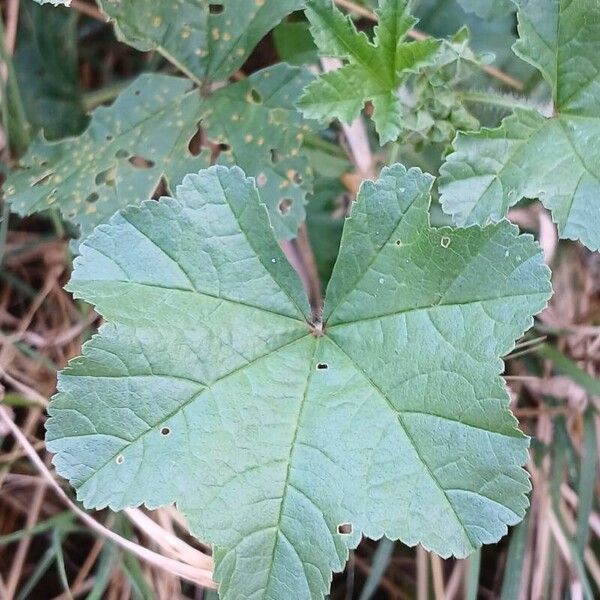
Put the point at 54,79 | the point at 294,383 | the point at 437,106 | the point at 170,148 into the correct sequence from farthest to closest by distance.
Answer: the point at 54,79, the point at 170,148, the point at 437,106, the point at 294,383

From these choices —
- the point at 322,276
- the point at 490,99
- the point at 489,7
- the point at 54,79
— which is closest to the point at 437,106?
the point at 490,99

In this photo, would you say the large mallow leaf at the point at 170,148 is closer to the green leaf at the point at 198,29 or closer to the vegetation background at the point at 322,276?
the green leaf at the point at 198,29

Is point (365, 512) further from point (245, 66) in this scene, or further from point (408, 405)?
point (245, 66)

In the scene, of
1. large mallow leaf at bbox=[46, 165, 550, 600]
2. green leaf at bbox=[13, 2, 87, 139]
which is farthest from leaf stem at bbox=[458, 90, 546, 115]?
green leaf at bbox=[13, 2, 87, 139]

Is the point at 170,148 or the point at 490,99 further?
the point at 170,148

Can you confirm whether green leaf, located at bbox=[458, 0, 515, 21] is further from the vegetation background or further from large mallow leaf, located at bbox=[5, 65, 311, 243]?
large mallow leaf, located at bbox=[5, 65, 311, 243]

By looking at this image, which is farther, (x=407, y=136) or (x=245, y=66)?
(x=245, y=66)

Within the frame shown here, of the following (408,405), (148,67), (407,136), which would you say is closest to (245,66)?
(148,67)

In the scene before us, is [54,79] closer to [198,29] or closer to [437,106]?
[198,29]
